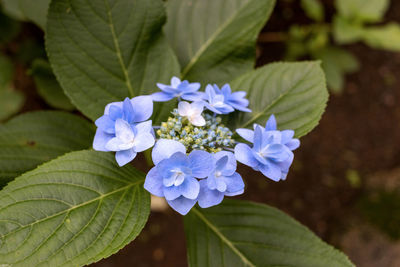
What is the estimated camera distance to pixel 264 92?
1443 mm

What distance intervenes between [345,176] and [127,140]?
2686 mm

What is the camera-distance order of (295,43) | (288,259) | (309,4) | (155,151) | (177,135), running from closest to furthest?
(155,151) → (177,135) → (288,259) → (309,4) → (295,43)

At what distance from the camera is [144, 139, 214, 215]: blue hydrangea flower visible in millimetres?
943

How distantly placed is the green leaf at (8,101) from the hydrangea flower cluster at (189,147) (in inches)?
51.3

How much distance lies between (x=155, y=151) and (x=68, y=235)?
13.8 inches

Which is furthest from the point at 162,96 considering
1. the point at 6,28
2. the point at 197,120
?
the point at 6,28

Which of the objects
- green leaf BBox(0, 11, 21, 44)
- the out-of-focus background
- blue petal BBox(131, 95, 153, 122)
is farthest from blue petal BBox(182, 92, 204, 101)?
the out-of-focus background

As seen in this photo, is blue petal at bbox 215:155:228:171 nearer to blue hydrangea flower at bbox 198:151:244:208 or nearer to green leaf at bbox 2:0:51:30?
blue hydrangea flower at bbox 198:151:244:208

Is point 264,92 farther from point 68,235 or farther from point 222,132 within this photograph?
point 68,235

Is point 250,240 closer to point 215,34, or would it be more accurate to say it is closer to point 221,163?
point 221,163

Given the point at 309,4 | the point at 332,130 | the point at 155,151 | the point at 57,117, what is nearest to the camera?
the point at 155,151

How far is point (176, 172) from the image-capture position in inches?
37.6

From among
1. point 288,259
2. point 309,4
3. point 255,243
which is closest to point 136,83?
point 255,243

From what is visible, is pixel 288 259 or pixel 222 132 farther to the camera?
pixel 288 259
